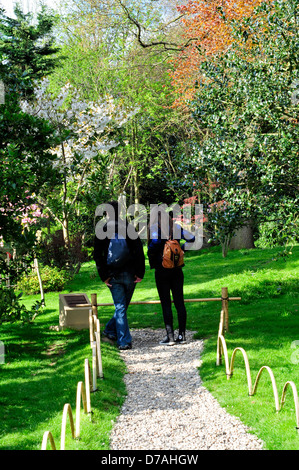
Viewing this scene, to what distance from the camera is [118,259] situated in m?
8.26

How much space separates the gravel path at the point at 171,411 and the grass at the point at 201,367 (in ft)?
0.48

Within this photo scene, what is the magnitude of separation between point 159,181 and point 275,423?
73.0 ft

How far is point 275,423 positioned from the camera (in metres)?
4.96

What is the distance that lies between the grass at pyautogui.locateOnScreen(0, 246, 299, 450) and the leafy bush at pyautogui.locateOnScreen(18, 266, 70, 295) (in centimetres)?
191

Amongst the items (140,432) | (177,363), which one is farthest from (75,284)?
(140,432)

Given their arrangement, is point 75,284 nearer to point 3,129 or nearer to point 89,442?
point 3,129

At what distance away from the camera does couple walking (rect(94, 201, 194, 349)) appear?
830 cm

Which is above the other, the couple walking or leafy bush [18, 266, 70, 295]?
the couple walking

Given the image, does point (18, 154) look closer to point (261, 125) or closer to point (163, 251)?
point (163, 251)

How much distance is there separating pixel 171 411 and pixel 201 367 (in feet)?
5.63

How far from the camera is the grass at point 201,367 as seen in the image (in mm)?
5184

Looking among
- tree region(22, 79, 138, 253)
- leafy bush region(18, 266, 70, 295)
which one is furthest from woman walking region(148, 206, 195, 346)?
leafy bush region(18, 266, 70, 295)

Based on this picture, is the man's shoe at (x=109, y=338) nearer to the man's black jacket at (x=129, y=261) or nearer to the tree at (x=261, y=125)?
the man's black jacket at (x=129, y=261)

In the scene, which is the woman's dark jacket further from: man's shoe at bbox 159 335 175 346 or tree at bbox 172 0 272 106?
tree at bbox 172 0 272 106
